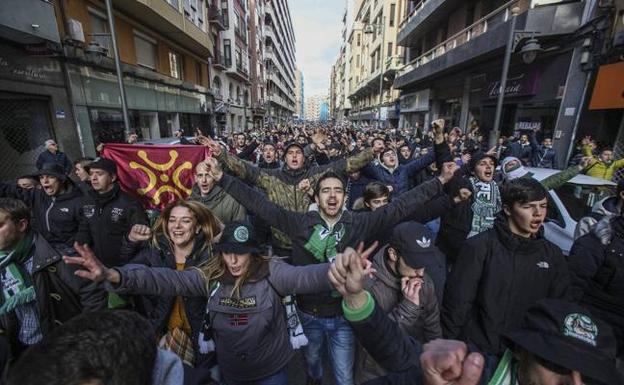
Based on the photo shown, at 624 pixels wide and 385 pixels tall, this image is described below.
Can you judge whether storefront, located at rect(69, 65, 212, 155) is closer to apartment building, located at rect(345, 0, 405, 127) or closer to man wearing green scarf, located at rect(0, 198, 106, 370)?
man wearing green scarf, located at rect(0, 198, 106, 370)

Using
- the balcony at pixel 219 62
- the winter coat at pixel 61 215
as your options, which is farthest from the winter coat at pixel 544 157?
the balcony at pixel 219 62

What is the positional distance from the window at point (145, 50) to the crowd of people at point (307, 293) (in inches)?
530

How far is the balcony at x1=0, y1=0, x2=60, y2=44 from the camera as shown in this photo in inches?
273

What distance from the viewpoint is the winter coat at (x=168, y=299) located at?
7.27 feet

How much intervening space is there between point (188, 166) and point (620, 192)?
477 cm

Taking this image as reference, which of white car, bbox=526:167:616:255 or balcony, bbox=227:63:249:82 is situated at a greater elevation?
balcony, bbox=227:63:249:82

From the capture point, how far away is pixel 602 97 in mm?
8664

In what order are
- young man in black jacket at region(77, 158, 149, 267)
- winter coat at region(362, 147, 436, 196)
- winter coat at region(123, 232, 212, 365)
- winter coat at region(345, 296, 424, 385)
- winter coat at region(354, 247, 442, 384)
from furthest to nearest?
winter coat at region(362, 147, 436, 196)
young man in black jacket at region(77, 158, 149, 267)
winter coat at region(123, 232, 212, 365)
winter coat at region(354, 247, 442, 384)
winter coat at region(345, 296, 424, 385)

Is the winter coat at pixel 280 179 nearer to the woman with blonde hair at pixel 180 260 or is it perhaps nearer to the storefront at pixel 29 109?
the woman with blonde hair at pixel 180 260

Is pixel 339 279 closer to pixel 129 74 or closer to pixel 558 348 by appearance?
pixel 558 348

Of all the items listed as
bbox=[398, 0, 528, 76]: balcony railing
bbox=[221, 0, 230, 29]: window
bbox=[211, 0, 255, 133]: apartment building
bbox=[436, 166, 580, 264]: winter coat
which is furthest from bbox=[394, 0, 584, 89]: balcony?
bbox=[221, 0, 230, 29]: window

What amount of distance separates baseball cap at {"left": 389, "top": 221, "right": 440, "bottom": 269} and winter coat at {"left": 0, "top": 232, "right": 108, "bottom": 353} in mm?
2025

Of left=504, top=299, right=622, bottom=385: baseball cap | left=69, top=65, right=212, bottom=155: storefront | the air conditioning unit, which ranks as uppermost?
the air conditioning unit

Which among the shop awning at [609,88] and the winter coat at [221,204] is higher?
the shop awning at [609,88]
